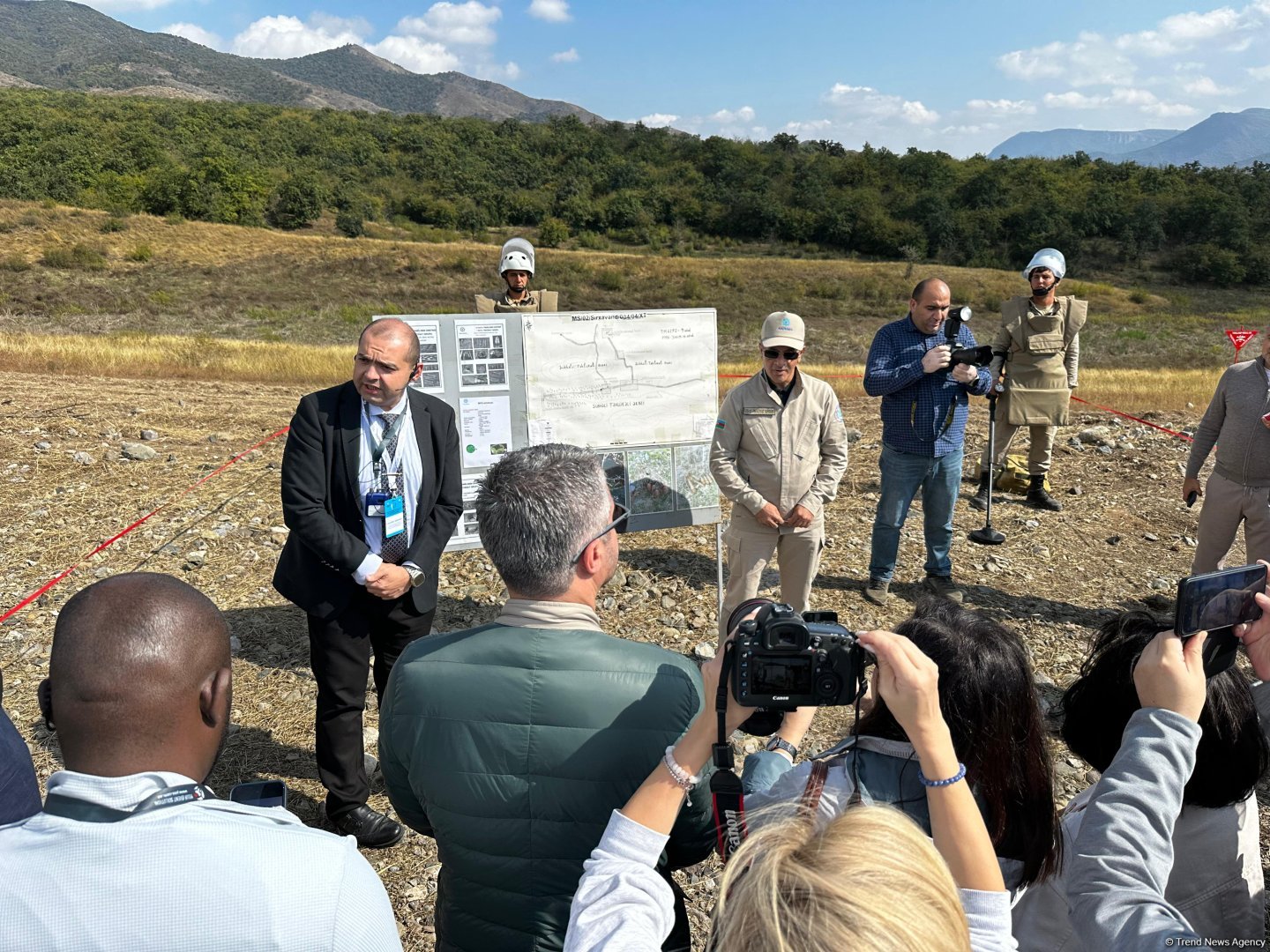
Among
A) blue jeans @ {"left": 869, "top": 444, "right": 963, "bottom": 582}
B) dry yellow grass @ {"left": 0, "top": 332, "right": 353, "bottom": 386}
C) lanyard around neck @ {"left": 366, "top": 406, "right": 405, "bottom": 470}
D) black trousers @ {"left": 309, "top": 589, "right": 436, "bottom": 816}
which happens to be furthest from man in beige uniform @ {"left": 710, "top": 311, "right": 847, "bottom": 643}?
dry yellow grass @ {"left": 0, "top": 332, "right": 353, "bottom": 386}

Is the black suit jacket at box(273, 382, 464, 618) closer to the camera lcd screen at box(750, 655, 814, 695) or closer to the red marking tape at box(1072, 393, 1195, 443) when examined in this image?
the camera lcd screen at box(750, 655, 814, 695)

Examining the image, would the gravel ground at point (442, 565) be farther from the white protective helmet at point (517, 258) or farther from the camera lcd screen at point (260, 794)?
the white protective helmet at point (517, 258)

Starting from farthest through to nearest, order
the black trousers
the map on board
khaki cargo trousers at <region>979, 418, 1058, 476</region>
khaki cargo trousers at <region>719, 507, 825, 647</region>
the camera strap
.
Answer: khaki cargo trousers at <region>979, 418, 1058, 476</region>, the map on board, khaki cargo trousers at <region>719, 507, 825, 647</region>, the black trousers, the camera strap

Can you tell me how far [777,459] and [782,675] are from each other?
2949 millimetres

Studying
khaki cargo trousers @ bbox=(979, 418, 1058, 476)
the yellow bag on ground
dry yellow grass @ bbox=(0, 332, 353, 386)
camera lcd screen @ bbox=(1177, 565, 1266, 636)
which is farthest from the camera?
dry yellow grass @ bbox=(0, 332, 353, 386)

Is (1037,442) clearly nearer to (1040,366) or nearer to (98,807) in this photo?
(1040,366)

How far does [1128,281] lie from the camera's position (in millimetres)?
46062

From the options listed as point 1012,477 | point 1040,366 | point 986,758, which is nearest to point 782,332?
point 986,758

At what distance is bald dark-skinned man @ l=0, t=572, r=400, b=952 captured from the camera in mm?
991

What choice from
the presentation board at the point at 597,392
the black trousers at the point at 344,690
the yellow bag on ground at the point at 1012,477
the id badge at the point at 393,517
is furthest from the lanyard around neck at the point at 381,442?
the yellow bag on ground at the point at 1012,477

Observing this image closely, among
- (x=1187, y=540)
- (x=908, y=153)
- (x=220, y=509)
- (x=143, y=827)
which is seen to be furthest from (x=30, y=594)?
(x=908, y=153)

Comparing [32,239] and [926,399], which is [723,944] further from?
[32,239]

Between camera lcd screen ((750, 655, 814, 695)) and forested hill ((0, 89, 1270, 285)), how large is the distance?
50.1 meters

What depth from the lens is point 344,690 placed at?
3.14m
